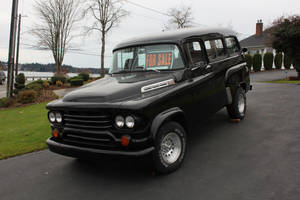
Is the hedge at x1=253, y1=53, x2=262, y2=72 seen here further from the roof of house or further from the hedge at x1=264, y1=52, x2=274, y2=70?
the roof of house

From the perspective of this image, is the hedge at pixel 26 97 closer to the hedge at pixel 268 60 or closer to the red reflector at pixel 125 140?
the red reflector at pixel 125 140

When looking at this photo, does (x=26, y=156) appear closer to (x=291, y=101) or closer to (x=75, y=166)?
(x=75, y=166)

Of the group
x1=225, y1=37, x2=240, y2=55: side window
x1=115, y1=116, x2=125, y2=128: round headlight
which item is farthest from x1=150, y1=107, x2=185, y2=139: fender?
x1=225, y1=37, x2=240, y2=55: side window

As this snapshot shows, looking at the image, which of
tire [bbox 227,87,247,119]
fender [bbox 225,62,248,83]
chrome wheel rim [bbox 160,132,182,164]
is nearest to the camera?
chrome wheel rim [bbox 160,132,182,164]

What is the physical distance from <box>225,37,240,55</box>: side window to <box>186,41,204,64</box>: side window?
157cm

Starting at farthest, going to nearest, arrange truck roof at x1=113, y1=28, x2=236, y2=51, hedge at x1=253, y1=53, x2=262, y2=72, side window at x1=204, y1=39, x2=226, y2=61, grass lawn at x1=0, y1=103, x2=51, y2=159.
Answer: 1. hedge at x1=253, y1=53, x2=262, y2=72
2. grass lawn at x1=0, y1=103, x2=51, y2=159
3. side window at x1=204, y1=39, x2=226, y2=61
4. truck roof at x1=113, y1=28, x2=236, y2=51

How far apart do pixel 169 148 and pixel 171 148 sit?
53 mm

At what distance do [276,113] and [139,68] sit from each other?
184 inches

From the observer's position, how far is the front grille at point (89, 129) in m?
3.39

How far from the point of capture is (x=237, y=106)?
6.20m

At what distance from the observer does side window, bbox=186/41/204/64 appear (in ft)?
15.0

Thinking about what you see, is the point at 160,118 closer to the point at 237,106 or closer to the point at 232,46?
the point at 237,106

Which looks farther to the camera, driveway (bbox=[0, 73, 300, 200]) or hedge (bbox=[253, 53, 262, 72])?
hedge (bbox=[253, 53, 262, 72])

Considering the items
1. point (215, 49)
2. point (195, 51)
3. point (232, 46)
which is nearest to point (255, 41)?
point (232, 46)
